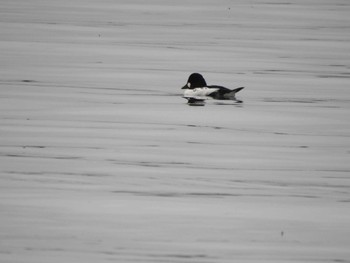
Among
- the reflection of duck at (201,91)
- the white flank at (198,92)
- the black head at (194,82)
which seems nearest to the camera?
the reflection of duck at (201,91)

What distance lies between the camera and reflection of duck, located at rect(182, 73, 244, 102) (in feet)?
59.0

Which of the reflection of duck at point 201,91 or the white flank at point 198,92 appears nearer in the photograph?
the reflection of duck at point 201,91

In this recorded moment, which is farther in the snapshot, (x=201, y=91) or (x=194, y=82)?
(x=194, y=82)

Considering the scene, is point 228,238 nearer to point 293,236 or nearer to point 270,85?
point 293,236

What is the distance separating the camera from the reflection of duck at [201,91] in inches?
707

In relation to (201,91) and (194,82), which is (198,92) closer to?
(201,91)

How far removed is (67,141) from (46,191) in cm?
273

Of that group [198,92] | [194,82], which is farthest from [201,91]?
[194,82]

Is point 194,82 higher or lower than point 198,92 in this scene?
higher

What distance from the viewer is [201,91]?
1820 cm

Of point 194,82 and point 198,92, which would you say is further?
point 194,82

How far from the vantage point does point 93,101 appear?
17172 mm

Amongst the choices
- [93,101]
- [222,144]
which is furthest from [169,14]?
[222,144]

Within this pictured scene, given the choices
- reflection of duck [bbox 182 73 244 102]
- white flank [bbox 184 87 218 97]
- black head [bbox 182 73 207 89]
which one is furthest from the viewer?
black head [bbox 182 73 207 89]
